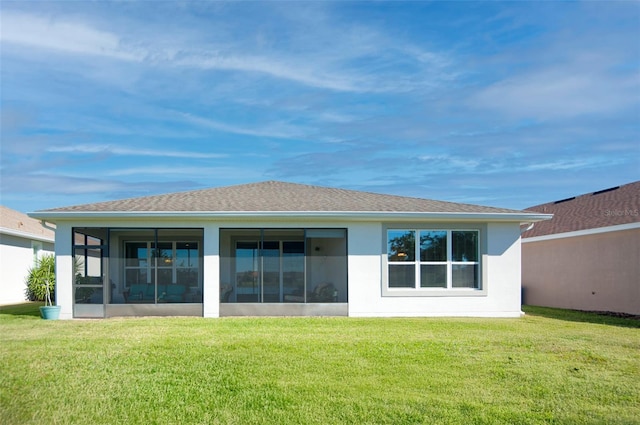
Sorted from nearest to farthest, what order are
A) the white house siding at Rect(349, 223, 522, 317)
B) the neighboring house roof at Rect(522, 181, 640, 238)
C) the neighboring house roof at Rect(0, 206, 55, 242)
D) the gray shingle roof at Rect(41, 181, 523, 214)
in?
the gray shingle roof at Rect(41, 181, 523, 214), the white house siding at Rect(349, 223, 522, 317), the neighboring house roof at Rect(522, 181, 640, 238), the neighboring house roof at Rect(0, 206, 55, 242)

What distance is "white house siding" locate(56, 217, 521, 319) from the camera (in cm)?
1667

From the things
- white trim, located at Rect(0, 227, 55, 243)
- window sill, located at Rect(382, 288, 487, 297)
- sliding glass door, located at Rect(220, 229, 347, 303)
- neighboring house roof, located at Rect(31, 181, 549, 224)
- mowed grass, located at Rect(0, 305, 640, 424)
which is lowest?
mowed grass, located at Rect(0, 305, 640, 424)

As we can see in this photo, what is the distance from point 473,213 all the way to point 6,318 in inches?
539

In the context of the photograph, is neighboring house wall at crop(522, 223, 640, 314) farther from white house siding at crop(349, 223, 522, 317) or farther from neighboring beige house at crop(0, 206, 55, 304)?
neighboring beige house at crop(0, 206, 55, 304)

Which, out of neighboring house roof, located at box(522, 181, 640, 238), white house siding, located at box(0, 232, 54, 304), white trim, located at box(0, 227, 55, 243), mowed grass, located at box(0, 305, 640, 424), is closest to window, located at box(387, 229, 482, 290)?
mowed grass, located at box(0, 305, 640, 424)

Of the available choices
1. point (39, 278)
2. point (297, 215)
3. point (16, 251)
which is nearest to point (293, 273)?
point (297, 215)

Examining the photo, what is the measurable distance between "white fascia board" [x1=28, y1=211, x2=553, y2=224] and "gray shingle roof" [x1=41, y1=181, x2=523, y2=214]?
7.1 inches

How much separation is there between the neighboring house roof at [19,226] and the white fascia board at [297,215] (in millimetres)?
8354

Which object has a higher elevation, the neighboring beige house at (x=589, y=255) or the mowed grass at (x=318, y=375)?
the neighboring beige house at (x=589, y=255)

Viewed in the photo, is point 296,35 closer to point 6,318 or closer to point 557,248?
point 6,318

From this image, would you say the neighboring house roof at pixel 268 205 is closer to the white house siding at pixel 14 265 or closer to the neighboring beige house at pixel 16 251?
the neighboring beige house at pixel 16 251

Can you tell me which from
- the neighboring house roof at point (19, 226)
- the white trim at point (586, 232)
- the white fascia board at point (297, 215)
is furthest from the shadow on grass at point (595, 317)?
the neighboring house roof at point (19, 226)

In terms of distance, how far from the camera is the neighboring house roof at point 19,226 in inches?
925

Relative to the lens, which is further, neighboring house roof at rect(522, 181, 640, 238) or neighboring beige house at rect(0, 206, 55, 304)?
neighboring beige house at rect(0, 206, 55, 304)
